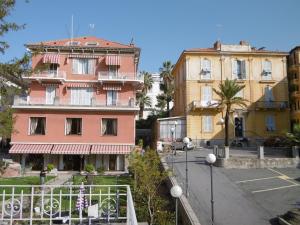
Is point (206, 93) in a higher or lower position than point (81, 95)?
higher

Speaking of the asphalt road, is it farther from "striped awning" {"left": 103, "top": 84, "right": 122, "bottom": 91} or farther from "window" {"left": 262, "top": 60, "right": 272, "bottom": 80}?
"window" {"left": 262, "top": 60, "right": 272, "bottom": 80}

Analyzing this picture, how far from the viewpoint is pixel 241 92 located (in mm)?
47906

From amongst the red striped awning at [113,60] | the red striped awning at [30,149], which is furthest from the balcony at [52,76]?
the red striped awning at [30,149]

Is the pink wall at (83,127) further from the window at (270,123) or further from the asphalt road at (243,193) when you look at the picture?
the window at (270,123)

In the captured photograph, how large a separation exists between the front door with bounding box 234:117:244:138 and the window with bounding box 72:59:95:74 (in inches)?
831

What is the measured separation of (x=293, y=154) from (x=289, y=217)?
16632 mm

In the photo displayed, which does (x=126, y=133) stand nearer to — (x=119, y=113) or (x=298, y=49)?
(x=119, y=113)

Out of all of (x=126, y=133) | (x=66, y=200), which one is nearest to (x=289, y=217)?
(x=66, y=200)

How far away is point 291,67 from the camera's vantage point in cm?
4981

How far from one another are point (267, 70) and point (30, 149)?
109 feet

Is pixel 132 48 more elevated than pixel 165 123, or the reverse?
pixel 132 48

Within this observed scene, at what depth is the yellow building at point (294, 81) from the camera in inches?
1911

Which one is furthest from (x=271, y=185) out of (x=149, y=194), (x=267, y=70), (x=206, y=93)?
(x=267, y=70)

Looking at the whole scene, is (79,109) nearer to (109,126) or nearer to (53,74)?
(109,126)
